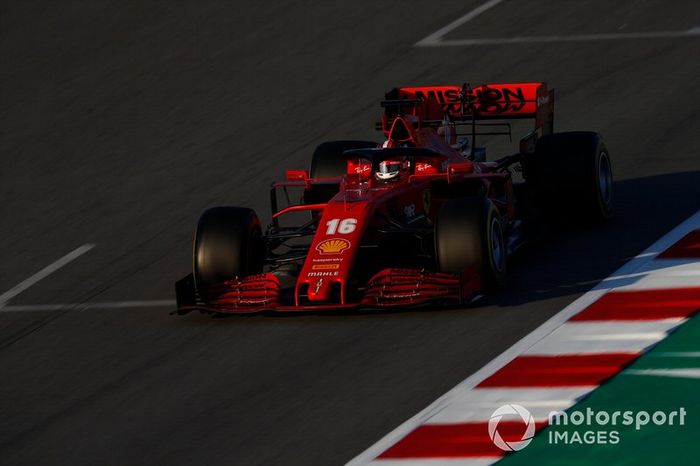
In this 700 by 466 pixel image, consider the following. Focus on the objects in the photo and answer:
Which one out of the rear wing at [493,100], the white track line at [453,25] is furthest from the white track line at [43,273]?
the white track line at [453,25]

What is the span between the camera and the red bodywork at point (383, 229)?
11.3 metres

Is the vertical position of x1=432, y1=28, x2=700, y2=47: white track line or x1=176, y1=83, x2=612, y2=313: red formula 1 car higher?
x1=432, y1=28, x2=700, y2=47: white track line

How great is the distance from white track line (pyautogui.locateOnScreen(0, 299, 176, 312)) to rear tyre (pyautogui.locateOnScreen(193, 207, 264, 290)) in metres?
0.88

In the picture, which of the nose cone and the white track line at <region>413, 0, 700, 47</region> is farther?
the white track line at <region>413, 0, 700, 47</region>

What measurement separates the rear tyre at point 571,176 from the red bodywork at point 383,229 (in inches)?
17.9

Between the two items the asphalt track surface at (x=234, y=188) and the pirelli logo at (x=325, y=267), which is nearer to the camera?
the asphalt track surface at (x=234, y=188)

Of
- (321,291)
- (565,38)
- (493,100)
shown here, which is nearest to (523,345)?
(321,291)

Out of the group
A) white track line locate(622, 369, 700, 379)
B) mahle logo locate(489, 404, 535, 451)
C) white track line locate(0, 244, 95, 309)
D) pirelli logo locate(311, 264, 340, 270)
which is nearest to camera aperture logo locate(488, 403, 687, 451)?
mahle logo locate(489, 404, 535, 451)

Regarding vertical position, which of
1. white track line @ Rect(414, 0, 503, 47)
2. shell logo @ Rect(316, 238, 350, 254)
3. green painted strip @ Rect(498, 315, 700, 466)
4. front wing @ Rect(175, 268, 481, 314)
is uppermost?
white track line @ Rect(414, 0, 503, 47)

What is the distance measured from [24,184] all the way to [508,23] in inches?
310

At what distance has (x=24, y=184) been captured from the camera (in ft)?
60.3

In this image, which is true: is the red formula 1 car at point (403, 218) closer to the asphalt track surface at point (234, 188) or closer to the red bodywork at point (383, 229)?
the red bodywork at point (383, 229)

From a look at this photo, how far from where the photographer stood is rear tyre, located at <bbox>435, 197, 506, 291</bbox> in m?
11.5

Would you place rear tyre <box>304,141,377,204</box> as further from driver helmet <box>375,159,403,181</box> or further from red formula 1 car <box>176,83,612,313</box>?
driver helmet <box>375,159,403,181</box>
